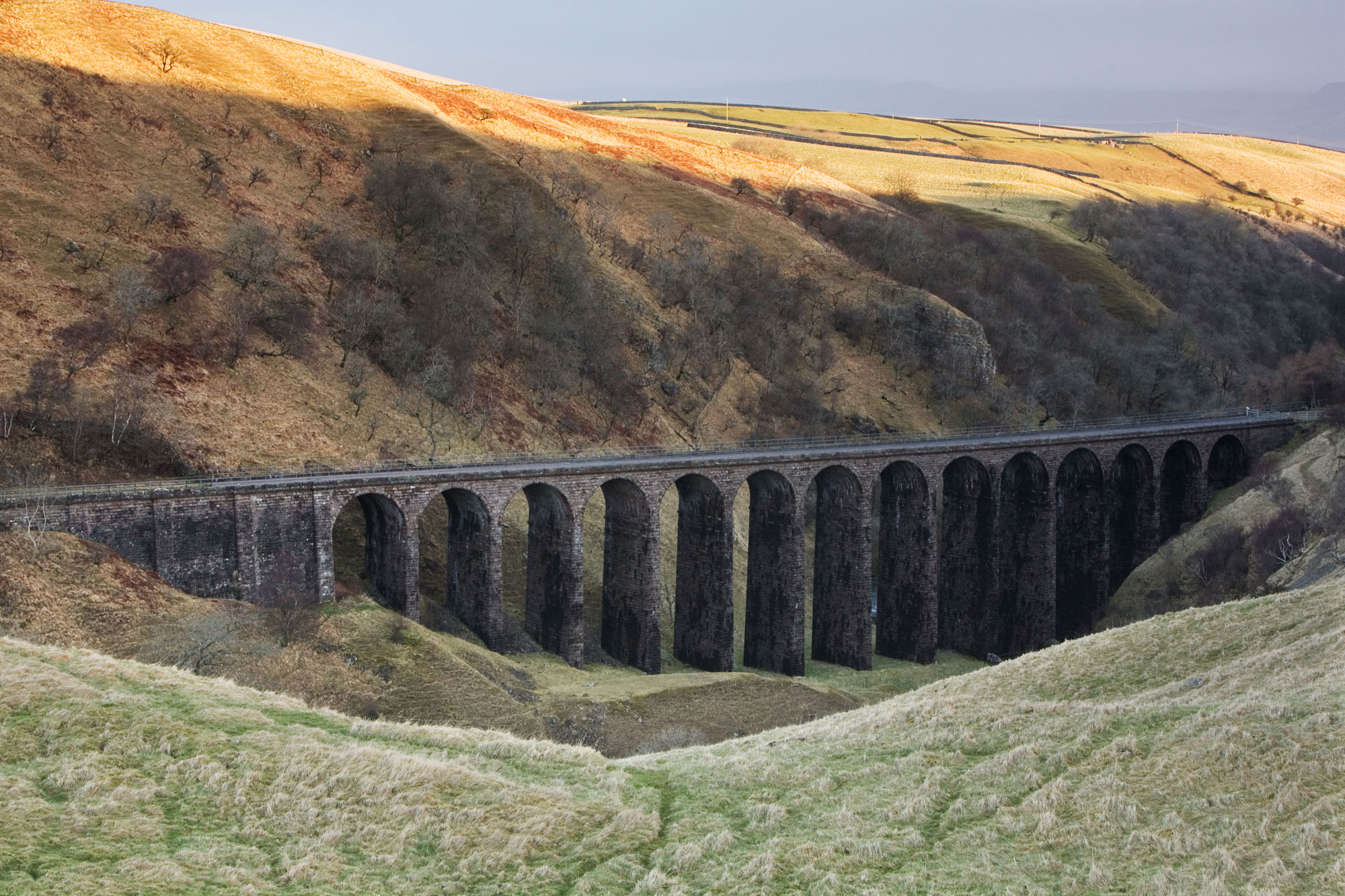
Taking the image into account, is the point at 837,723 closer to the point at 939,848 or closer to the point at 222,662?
the point at 939,848

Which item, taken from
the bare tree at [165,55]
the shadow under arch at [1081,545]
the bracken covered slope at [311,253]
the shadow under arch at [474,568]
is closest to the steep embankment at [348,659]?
the shadow under arch at [474,568]

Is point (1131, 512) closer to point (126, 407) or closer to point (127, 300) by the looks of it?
point (126, 407)

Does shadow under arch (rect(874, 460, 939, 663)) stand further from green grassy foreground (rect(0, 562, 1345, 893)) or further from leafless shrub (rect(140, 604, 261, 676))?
leafless shrub (rect(140, 604, 261, 676))

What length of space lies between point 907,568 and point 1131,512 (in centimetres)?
2128

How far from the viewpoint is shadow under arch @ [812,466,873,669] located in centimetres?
6419

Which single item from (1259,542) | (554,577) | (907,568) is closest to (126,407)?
(554,577)

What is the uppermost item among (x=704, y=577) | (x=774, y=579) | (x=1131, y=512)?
(x=1131, y=512)

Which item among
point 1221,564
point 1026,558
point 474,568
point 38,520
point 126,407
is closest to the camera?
point 38,520

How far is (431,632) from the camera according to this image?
47.8 meters

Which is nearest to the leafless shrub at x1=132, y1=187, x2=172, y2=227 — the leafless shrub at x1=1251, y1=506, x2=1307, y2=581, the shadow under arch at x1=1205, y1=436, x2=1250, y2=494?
the leafless shrub at x1=1251, y1=506, x2=1307, y2=581

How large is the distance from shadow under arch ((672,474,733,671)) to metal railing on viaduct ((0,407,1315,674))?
0.12 metres

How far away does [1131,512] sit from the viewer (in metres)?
79.2

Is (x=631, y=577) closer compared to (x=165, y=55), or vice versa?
(x=631, y=577)

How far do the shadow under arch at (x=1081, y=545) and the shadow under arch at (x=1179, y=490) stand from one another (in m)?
5.69
